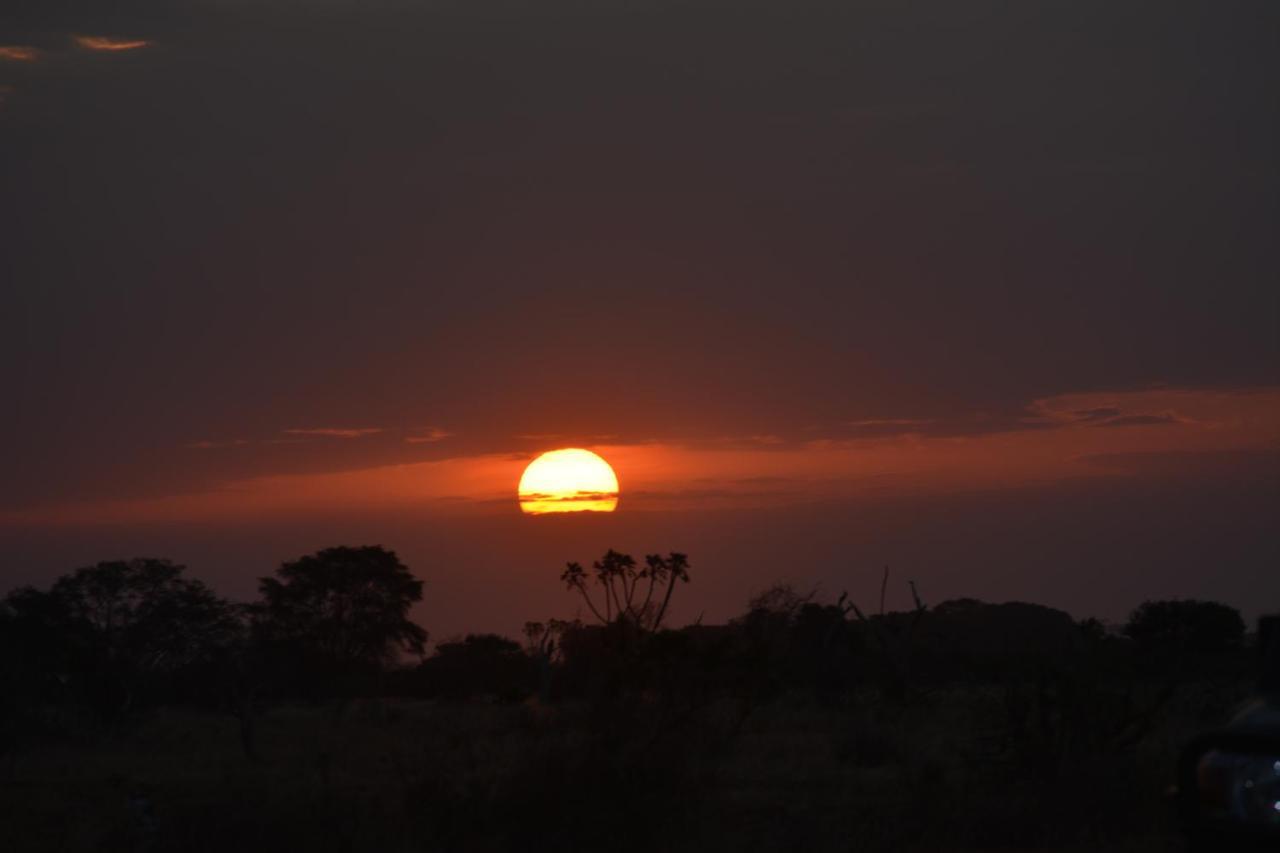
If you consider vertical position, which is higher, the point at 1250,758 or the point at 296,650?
the point at 1250,758

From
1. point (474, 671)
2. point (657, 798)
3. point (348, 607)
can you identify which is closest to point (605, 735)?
point (657, 798)

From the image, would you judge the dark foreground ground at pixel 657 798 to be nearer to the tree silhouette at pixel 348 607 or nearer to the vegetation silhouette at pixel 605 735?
the vegetation silhouette at pixel 605 735

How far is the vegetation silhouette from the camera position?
1199 cm

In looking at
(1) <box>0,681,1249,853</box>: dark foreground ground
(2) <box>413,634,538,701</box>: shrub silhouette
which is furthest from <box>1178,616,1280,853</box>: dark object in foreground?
(2) <box>413,634,538,701</box>: shrub silhouette

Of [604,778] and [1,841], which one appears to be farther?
[1,841]

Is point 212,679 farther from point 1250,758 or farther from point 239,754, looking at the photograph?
point 1250,758

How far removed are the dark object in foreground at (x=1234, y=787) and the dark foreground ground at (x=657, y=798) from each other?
3.00 m

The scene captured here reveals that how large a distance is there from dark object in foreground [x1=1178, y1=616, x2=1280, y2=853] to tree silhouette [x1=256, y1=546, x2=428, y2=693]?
183ft

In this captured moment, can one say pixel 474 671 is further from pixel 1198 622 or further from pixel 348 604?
pixel 1198 622

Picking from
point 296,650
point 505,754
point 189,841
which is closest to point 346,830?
point 189,841

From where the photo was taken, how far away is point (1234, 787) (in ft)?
12.1

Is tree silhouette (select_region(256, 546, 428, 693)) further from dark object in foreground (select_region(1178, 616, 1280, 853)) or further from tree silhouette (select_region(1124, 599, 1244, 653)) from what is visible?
dark object in foreground (select_region(1178, 616, 1280, 853))

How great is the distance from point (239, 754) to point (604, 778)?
55.2 ft

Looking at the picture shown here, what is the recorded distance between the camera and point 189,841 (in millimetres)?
11789
